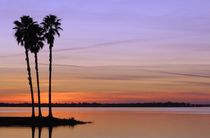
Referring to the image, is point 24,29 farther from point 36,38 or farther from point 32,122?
point 32,122

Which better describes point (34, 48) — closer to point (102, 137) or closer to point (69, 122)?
point (69, 122)

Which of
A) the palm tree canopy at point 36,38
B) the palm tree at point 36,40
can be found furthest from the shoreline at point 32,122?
the palm tree canopy at point 36,38

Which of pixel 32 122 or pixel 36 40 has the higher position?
pixel 36 40

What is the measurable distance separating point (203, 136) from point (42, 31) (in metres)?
29.5

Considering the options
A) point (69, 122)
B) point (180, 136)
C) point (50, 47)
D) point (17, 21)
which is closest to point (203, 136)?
point (180, 136)

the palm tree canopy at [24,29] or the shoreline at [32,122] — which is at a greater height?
the palm tree canopy at [24,29]

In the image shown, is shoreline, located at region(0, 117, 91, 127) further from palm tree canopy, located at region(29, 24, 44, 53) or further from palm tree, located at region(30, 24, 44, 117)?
palm tree canopy, located at region(29, 24, 44, 53)

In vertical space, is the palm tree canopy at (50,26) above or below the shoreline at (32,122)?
above

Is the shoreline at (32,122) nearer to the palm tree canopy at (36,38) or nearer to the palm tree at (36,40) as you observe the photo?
the palm tree at (36,40)

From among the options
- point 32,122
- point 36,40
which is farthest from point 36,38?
point 32,122

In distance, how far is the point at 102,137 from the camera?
182 ft

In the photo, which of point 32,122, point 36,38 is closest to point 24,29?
point 36,38

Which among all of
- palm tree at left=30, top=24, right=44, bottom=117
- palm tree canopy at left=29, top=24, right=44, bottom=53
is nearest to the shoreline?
palm tree at left=30, top=24, right=44, bottom=117

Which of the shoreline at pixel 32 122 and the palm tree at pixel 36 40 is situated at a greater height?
the palm tree at pixel 36 40
